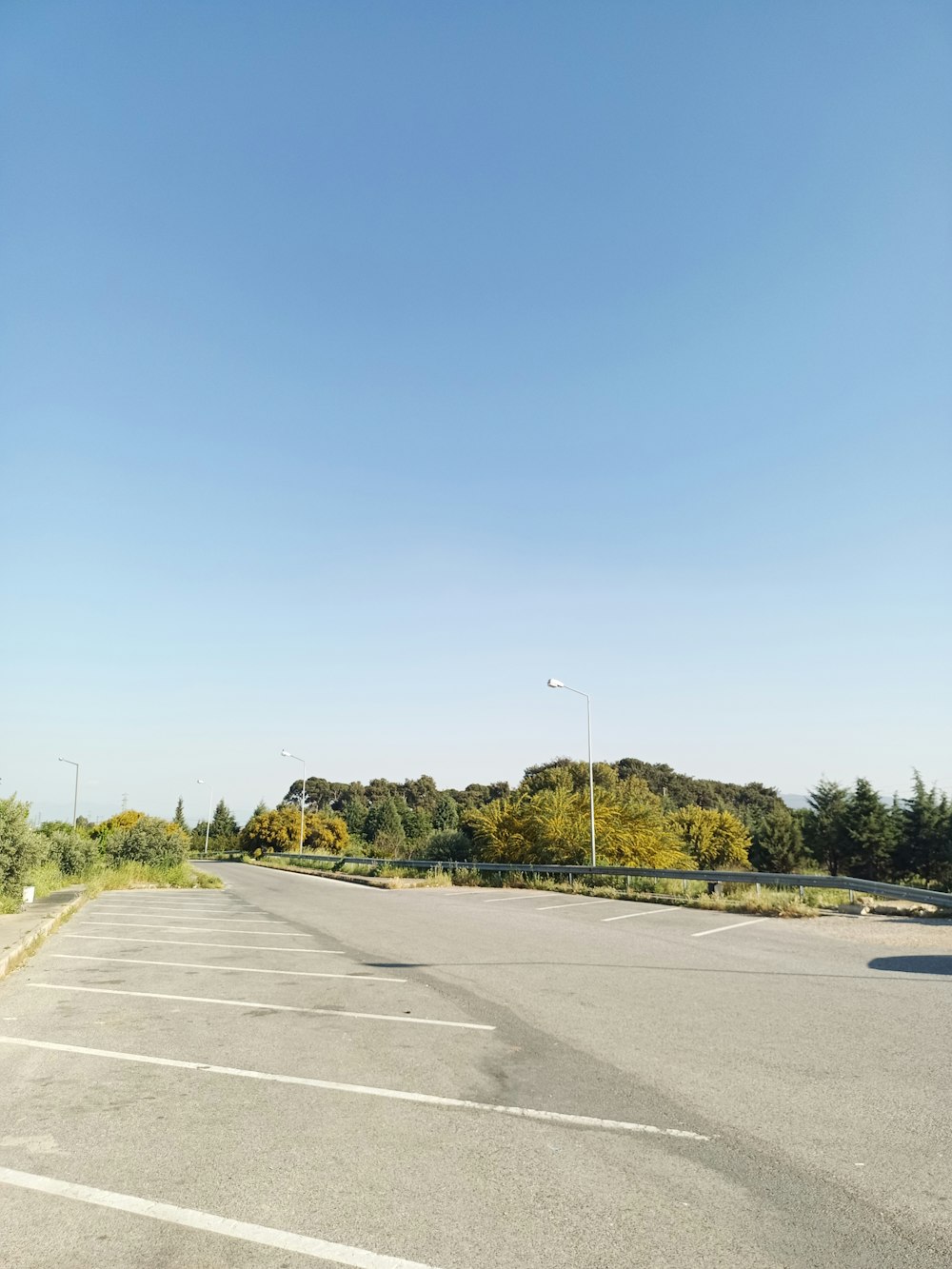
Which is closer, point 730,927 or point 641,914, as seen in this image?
point 730,927

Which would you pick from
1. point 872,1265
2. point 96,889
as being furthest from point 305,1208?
point 96,889

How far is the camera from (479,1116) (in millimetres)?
5258

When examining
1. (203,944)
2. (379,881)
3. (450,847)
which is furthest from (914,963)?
(450,847)

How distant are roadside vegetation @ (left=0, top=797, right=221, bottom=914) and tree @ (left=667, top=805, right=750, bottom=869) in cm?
3758

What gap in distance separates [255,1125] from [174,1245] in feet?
5.01

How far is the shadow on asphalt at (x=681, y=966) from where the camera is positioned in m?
10.4

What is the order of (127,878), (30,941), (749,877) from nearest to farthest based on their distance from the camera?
(30,941) → (749,877) → (127,878)

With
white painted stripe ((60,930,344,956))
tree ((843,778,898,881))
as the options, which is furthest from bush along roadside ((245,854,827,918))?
tree ((843,778,898,881))

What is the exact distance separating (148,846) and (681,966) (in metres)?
31.3

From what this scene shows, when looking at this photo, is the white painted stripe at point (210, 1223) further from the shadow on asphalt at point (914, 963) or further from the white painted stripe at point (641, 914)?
the white painted stripe at point (641, 914)

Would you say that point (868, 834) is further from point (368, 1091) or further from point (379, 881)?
point (368, 1091)

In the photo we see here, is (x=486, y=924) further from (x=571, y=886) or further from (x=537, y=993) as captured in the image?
(x=571, y=886)

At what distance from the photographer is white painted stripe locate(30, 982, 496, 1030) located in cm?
789

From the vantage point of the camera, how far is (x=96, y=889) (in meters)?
25.9
